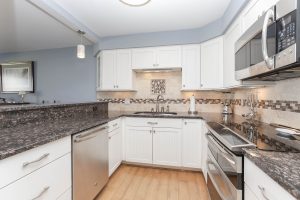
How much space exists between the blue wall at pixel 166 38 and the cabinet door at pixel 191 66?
13 cm

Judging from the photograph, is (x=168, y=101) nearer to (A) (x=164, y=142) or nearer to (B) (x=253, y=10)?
(A) (x=164, y=142)

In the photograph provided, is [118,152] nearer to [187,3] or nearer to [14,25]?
[187,3]

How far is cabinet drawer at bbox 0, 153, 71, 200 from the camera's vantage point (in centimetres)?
96

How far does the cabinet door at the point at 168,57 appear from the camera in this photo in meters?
2.97

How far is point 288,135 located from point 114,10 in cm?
231

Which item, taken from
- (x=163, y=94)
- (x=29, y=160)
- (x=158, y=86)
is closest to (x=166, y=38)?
(x=158, y=86)

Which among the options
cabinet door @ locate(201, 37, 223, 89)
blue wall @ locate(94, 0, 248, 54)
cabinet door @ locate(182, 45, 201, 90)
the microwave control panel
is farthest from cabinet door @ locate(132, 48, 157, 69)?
the microwave control panel

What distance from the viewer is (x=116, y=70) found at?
3211 millimetres

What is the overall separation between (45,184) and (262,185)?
4.38 feet

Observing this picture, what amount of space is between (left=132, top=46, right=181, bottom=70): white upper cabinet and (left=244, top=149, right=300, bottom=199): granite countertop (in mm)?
2220

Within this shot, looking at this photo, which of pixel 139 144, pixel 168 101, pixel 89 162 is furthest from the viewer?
pixel 168 101

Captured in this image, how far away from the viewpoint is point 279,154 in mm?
911

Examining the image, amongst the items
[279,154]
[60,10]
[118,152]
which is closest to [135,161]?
[118,152]

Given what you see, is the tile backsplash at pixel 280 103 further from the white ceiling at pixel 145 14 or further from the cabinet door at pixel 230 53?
the white ceiling at pixel 145 14
